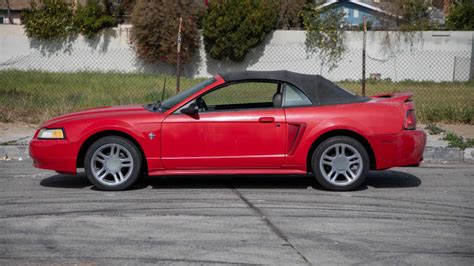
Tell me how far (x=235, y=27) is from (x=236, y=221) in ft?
89.2

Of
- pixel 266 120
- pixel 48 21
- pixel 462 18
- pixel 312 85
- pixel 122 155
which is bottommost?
pixel 122 155

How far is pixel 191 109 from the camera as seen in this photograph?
335 inches

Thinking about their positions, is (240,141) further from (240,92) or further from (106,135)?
(240,92)

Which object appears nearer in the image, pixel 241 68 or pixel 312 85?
pixel 312 85

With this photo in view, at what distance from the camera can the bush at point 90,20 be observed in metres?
35.9

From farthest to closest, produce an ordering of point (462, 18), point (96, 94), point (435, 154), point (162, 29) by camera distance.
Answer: point (462, 18) < point (162, 29) < point (96, 94) < point (435, 154)

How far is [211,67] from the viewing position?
113 ft

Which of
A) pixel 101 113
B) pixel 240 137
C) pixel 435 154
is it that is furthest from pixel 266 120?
pixel 435 154

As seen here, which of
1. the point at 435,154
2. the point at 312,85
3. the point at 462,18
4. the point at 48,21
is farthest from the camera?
the point at 462,18

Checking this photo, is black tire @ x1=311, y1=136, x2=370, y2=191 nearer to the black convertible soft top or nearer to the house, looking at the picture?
the black convertible soft top

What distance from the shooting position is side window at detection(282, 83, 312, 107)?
28.6ft

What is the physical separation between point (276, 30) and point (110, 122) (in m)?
26.3

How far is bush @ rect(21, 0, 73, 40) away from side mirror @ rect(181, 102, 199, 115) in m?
29.0

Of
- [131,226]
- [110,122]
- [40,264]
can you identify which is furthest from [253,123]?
[40,264]
